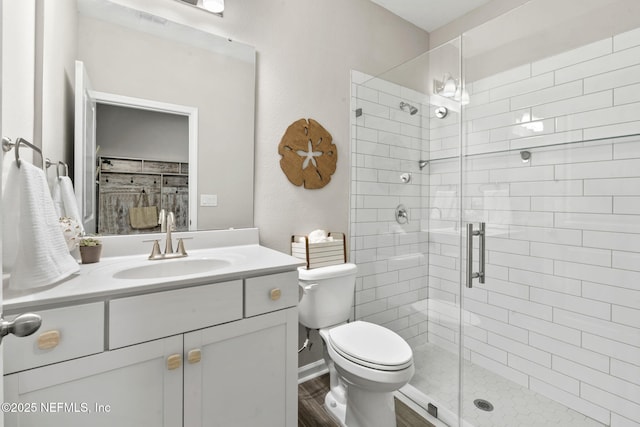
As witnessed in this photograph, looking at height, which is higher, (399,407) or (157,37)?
(157,37)

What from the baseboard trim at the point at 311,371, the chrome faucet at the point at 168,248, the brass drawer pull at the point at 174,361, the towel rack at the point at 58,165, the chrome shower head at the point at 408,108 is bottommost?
the baseboard trim at the point at 311,371

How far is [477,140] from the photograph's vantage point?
1.77 meters

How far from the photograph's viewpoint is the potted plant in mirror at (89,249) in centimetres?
120

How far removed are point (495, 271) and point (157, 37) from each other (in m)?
2.20

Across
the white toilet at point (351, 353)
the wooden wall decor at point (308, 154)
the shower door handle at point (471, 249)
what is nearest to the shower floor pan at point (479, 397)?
the white toilet at point (351, 353)

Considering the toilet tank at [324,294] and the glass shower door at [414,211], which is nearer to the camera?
the toilet tank at [324,294]

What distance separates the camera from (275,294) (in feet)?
4.01

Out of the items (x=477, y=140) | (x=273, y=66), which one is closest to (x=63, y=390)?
(x=273, y=66)

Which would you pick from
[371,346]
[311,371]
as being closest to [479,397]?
[371,346]

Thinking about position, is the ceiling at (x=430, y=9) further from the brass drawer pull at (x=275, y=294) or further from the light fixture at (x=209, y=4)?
the brass drawer pull at (x=275, y=294)

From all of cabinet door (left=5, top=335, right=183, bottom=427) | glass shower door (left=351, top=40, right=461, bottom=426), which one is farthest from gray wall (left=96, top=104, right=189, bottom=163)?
glass shower door (left=351, top=40, right=461, bottom=426)

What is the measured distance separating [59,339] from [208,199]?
35.2 inches

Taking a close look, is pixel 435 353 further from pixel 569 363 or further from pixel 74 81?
pixel 74 81

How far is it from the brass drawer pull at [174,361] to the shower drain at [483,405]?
Result: 5.05 feet
